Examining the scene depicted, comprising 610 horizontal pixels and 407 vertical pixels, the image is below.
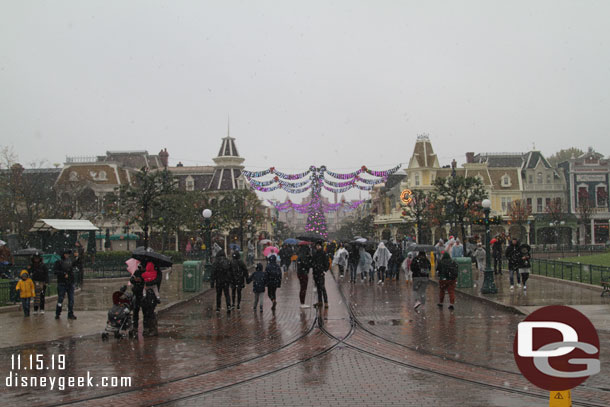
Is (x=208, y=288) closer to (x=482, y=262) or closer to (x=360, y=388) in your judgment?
(x=482, y=262)

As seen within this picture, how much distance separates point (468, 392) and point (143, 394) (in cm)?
404

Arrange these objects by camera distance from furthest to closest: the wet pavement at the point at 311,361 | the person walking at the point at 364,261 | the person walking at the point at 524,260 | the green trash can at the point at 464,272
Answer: the person walking at the point at 364,261
the green trash can at the point at 464,272
the person walking at the point at 524,260
the wet pavement at the point at 311,361

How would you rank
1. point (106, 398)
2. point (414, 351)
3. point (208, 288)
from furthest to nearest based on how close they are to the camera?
1. point (208, 288)
2. point (414, 351)
3. point (106, 398)

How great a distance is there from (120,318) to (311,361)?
164 inches

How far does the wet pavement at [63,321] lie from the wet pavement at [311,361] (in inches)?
30.0

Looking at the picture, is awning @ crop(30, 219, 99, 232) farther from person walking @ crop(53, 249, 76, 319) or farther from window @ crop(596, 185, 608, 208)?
window @ crop(596, 185, 608, 208)

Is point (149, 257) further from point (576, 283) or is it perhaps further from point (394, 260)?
point (394, 260)

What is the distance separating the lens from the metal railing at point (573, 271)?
67.3 ft

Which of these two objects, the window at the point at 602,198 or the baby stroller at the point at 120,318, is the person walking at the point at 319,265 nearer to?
the baby stroller at the point at 120,318

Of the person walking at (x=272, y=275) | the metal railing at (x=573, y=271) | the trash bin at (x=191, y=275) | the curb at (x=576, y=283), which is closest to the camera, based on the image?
the person walking at (x=272, y=275)

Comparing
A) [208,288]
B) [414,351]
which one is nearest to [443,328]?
[414,351]

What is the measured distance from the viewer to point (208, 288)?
2330 centimetres

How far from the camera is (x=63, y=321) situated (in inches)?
551

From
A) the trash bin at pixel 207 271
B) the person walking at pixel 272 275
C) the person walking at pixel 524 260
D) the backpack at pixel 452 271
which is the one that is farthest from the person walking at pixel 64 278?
the person walking at pixel 524 260
